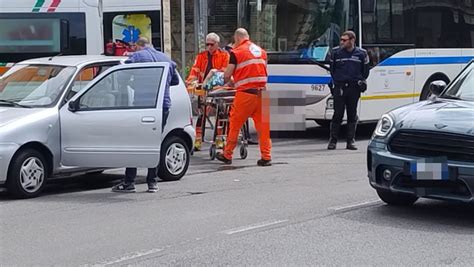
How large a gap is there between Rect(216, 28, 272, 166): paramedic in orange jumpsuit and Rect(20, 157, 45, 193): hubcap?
3.49m

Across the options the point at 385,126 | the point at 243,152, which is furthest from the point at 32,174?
the point at 243,152

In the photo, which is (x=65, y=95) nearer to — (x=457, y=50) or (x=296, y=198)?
A: (x=296, y=198)

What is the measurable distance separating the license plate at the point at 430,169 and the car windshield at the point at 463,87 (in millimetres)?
1279

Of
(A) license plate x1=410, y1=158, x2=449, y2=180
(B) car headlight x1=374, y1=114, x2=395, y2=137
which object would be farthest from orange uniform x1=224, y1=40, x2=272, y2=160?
(A) license plate x1=410, y1=158, x2=449, y2=180

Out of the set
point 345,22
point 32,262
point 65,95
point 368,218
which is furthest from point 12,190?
point 345,22

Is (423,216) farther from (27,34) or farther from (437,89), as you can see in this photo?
(27,34)

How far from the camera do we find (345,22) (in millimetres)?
14883

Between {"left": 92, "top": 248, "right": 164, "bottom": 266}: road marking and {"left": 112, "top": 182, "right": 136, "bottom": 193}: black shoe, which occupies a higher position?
{"left": 112, "top": 182, "right": 136, "bottom": 193}: black shoe

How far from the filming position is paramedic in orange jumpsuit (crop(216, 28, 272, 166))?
37.9 ft

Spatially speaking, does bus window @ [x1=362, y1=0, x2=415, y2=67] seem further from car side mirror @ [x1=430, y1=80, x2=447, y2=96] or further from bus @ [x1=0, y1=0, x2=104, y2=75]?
car side mirror @ [x1=430, y1=80, x2=447, y2=96]

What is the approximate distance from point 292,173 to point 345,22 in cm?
471

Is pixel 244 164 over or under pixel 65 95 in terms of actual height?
under

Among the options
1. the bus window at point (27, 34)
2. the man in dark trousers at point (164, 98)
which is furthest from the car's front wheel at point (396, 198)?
the bus window at point (27, 34)

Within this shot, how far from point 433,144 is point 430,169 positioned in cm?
23
